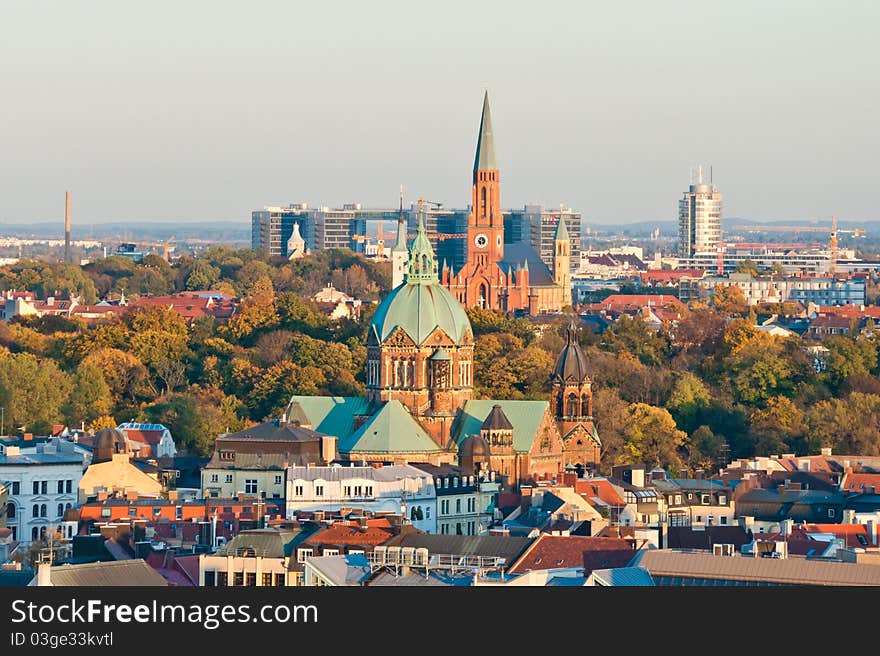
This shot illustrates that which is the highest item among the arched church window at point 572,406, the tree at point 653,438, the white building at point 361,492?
the arched church window at point 572,406

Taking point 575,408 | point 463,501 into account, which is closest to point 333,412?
point 575,408

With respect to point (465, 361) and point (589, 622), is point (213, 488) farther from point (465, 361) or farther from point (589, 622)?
point (589, 622)

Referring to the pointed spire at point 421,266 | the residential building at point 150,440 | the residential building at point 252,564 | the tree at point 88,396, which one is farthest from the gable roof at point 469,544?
the tree at point 88,396

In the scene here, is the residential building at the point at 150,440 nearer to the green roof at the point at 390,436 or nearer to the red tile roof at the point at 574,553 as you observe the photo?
the green roof at the point at 390,436

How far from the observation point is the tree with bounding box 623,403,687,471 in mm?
122312

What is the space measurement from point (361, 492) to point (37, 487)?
12.1 meters

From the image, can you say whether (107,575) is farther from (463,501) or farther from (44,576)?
(463,501)

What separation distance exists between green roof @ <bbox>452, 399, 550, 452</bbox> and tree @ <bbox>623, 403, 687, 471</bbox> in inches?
358

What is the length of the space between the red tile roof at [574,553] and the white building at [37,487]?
26.8m

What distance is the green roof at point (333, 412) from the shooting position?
113250mm

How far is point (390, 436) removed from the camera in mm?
109188

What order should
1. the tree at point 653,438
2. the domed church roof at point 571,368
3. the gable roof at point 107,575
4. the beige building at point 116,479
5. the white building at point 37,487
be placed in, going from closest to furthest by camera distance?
the gable roof at point 107,575 → the white building at point 37,487 → the beige building at point 116,479 → the domed church roof at point 571,368 → the tree at point 653,438

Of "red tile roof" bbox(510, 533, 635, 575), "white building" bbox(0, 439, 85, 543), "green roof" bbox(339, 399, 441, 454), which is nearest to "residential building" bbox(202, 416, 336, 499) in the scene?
"green roof" bbox(339, 399, 441, 454)

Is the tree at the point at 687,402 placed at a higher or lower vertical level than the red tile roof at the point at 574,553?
lower
